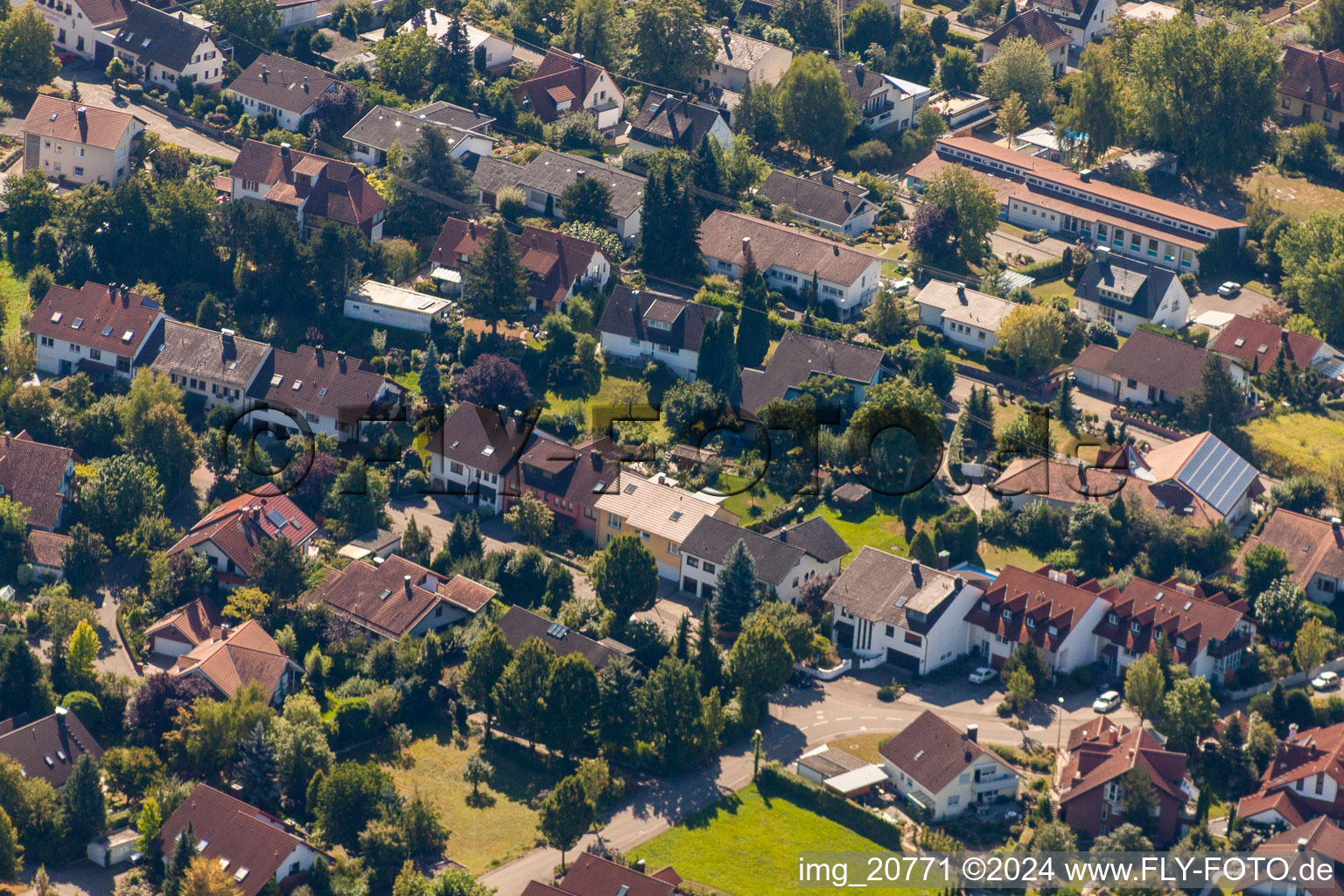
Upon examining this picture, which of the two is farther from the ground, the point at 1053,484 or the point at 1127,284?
the point at 1127,284

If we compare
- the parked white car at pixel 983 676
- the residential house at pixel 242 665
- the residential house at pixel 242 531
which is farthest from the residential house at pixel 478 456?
the parked white car at pixel 983 676

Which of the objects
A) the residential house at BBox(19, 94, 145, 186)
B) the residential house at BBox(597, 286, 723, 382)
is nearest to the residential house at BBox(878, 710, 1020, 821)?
the residential house at BBox(597, 286, 723, 382)

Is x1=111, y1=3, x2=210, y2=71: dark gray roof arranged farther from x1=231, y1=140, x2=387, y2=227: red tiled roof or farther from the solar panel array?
the solar panel array

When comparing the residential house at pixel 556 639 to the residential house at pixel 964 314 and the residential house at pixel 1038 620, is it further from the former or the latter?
the residential house at pixel 964 314

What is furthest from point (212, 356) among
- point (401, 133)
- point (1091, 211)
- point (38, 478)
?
point (1091, 211)

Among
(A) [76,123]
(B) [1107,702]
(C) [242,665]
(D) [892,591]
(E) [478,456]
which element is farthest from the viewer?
(A) [76,123]

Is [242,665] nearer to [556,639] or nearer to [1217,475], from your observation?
[556,639]

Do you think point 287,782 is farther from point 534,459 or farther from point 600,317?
point 600,317
